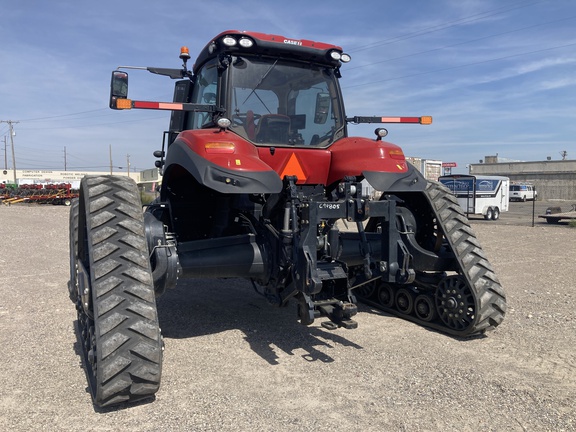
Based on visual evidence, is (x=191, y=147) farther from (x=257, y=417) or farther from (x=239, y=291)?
(x=239, y=291)

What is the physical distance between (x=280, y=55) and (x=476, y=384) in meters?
3.45

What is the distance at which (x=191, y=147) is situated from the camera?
163 inches

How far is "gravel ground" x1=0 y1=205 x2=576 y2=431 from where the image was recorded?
3271 millimetres

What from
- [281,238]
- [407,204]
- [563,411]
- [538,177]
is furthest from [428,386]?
[538,177]

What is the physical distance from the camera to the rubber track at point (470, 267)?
4.84 m

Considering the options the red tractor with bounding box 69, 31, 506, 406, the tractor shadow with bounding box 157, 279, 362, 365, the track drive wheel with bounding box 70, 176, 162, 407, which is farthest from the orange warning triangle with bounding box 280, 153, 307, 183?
the tractor shadow with bounding box 157, 279, 362, 365

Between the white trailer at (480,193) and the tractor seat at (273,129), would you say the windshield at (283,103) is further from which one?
the white trailer at (480,193)

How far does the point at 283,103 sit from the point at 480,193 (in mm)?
22969

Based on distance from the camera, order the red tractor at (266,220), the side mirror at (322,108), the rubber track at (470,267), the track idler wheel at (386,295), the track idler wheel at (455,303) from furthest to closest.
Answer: the track idler wheel at (386,295)
the side mirror at (322,108)
the track idler wheel at (455,303)
the rubber track at (470,267)
the red tractor at (266,220)

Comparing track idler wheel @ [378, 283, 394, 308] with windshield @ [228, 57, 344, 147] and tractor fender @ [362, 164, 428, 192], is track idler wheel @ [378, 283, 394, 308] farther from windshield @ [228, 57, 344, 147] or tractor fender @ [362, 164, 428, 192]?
windshield @ [228, 57, 344, 147]

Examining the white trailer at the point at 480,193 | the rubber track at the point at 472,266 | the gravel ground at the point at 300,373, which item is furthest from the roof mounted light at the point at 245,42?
the white trailer at the point at 480,193

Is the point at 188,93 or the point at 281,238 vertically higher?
the point at 188,93

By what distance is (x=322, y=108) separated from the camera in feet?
17.4

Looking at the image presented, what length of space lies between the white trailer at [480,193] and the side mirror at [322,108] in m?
21.4
